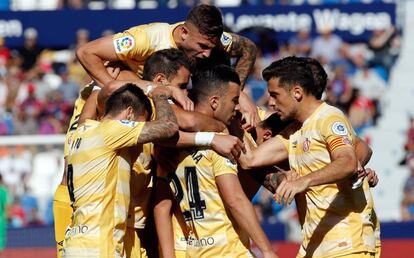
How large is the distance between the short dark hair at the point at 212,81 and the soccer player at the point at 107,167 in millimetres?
355

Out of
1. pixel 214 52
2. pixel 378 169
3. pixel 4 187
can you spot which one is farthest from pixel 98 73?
pixel 378 169

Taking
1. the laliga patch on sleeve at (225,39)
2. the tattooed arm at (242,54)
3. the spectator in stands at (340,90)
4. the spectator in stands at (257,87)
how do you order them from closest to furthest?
the laliga patch on sleeve at (225,39)
the tattooed arm at (242,54)
the spectator in stands at (257,87)
the spectator in stands at (340,90)

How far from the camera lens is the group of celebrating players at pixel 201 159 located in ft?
25.1

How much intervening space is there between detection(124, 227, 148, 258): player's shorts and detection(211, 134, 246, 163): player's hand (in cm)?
105

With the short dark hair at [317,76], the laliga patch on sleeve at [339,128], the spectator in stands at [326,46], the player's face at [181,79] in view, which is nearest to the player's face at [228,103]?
the player's face at [181,79]

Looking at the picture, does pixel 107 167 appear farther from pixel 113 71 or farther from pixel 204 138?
pixel 113 71

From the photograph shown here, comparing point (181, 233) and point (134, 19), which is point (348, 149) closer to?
point (181, 233)

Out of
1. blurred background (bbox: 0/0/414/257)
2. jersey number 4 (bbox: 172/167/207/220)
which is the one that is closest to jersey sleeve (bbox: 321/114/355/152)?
jersey number 4 (bbox: 172/167/207/220)

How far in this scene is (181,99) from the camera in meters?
8.05

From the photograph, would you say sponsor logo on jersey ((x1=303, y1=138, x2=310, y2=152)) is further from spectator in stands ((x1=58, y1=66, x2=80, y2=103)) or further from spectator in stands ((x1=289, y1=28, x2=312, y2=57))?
spectator in stands ((x1=289, y1=28, x2=312, y2=57))

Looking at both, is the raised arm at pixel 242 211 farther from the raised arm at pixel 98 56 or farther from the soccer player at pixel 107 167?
the raised arm at pixel 98 56

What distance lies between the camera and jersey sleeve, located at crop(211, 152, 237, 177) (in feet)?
25.7

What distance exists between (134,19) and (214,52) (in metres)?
11.0

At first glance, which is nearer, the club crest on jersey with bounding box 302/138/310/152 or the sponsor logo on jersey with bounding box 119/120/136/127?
the sponsor logo on jersey with bounding box 119/120/136/127
